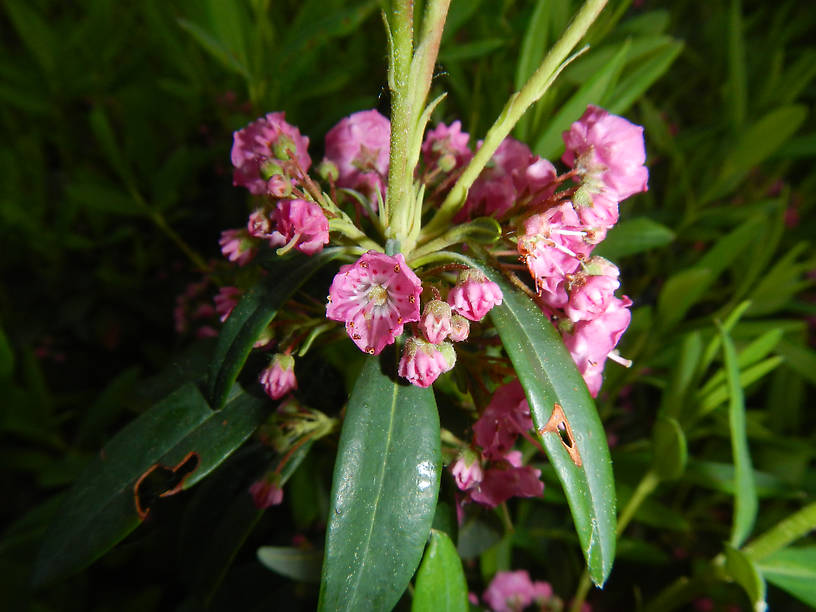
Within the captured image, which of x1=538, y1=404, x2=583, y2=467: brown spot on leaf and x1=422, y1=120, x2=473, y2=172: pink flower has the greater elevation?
x1=422, y1=120, x2=473, y2=172: pink flower

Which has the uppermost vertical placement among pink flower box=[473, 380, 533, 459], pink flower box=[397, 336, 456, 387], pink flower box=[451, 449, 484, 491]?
pink flower box=[397, 336, 456, 387]

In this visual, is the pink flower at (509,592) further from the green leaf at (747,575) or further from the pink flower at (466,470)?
the pink flower at (466,470)

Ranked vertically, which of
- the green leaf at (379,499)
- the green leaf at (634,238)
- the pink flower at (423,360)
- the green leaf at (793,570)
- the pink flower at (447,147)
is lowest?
the green leaf at (793,570)

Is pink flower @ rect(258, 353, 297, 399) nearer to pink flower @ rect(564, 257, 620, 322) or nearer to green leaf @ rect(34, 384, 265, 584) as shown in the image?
green leaf @ rect(34, 384, 265, 584)

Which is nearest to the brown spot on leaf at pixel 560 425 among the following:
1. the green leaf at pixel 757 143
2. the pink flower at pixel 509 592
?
the pink flower at pixel 509 592

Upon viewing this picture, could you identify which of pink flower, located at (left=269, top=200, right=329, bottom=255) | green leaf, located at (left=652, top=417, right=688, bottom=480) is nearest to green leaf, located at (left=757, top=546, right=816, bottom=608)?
green leaf, located at (left=652, top=417, right=688, bottom=480)
